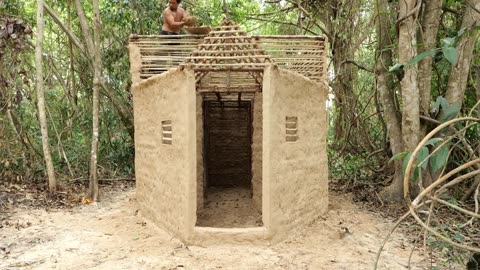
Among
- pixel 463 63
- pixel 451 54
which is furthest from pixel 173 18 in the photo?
pixel 451 54

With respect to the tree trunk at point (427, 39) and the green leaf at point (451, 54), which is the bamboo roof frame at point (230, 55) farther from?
the green leaf at point (451, 54)

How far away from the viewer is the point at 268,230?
20.2 ft

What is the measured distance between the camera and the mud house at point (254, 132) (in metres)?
6.15

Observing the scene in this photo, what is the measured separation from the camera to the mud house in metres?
6.15

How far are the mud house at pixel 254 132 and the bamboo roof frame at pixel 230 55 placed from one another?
0.02m

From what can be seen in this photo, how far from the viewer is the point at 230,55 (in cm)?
635

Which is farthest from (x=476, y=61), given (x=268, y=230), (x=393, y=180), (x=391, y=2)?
(x=268, y=230)

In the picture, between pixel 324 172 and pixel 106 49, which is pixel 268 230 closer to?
pixel 324 172

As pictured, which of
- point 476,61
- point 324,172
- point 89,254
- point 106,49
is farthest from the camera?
point 106,49

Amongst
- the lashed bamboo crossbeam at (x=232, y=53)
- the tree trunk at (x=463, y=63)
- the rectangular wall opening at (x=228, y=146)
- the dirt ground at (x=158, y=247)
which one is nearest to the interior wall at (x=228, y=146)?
the rectangular wall opening at (x=228, y=146)

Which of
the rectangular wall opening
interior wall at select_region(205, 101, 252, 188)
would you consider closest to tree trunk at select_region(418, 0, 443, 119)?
the rectangular wall opening

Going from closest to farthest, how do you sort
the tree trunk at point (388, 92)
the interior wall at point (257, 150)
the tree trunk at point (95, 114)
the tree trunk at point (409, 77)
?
the interior wall at point (257, 150), the tree trunk at point (409, 77), the tree trunk at point (388, 92), the tree trunk at point (95, 114)

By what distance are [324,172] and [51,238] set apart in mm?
4734

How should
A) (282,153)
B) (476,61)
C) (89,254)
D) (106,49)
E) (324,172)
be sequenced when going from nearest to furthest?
(89,254) → (282,153) → (324,172) → (476,61) → (106,49)
